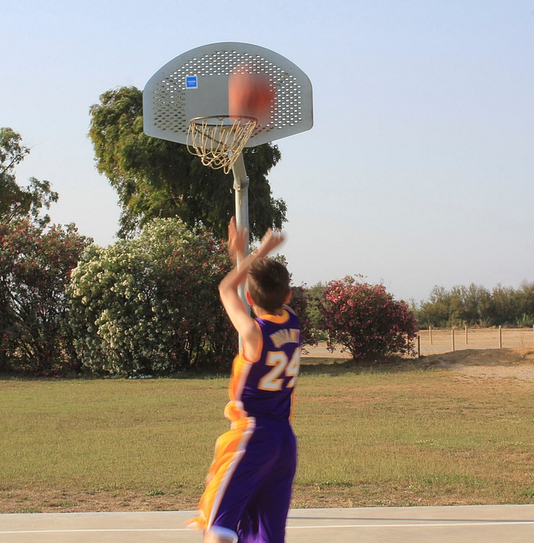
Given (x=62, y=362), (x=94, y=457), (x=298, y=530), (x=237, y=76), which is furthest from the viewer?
(x=62, y=362)

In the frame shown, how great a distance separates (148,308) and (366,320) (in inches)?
291

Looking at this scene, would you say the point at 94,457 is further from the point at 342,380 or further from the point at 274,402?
the point at 342,380

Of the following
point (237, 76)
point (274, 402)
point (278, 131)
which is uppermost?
point (237, 76)

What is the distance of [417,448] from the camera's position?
1063cm

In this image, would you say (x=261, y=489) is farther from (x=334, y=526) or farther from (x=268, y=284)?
(x=334, y=526)

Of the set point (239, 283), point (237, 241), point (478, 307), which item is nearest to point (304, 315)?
point (237, 241)

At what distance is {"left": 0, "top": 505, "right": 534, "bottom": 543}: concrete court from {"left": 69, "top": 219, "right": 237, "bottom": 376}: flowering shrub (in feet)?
57.3

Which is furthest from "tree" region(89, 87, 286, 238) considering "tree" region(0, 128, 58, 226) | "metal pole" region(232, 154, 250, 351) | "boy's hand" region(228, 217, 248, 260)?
"boy's hand" region(228, 217, 248, 260)

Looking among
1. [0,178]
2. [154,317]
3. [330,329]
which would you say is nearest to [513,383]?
[330,329]

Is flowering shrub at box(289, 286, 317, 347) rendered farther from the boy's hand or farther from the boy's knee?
the boy's knee

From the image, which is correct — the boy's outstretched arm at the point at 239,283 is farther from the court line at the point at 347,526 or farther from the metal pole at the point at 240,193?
the court line at the point at 347,526

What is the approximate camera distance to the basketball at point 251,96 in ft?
22.7

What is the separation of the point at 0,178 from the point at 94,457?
3065 cm

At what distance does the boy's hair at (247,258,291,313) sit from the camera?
3.99 metres
